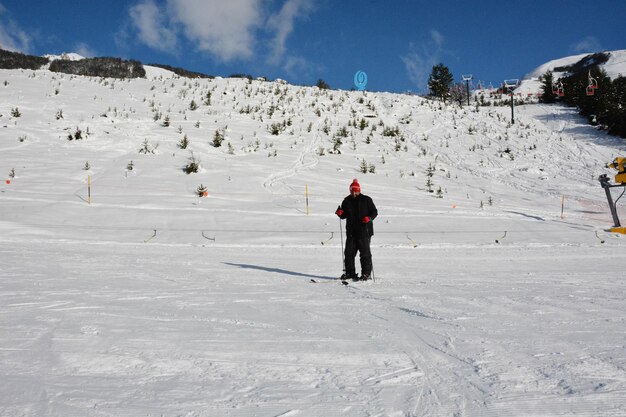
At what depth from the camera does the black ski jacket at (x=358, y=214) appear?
7590 millimetres

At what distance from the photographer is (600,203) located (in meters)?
16.4

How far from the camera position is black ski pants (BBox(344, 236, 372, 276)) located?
290 inches

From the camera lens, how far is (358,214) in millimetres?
7617

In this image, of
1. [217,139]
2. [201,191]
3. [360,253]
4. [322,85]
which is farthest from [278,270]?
[322,85]

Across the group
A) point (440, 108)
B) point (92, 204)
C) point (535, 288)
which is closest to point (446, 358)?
point (535, 288)

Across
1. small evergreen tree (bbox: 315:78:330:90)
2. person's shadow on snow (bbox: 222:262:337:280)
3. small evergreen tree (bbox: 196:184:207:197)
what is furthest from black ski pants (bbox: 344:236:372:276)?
small evergreen tree (bbox: 315:78:330:90)

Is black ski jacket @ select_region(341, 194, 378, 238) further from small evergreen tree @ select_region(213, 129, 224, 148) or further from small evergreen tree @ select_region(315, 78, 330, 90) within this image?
small evergreen tree @ select_region(315, 78, 330, 90)

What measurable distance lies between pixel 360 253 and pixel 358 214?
0.74 metres

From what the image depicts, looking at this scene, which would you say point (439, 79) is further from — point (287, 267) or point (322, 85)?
point (287, 267)

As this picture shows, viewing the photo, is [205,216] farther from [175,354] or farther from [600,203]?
[600,203]

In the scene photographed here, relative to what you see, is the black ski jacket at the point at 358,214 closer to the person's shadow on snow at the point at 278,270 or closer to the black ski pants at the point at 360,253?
the black ski pants at the point at 360,253

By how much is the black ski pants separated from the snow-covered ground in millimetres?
519

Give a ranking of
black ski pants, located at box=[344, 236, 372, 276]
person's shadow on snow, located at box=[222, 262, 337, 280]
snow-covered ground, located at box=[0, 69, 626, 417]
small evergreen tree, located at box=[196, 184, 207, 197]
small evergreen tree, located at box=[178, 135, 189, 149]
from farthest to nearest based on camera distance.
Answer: small evergreen tree, located at box=[178, 135, 189, 149], small evergreen tree, located at box=[196, 184, 207, 197], person's shadow on snow, located at box=[222, 262, 337, 280], black ski pants, located at box=[344, 236, 372, 276], snow-covered ground, located at box=[0, 69, 626, 417]

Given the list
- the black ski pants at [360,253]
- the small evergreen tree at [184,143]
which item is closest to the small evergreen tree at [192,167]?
the small evergreen tree at [184,143]
